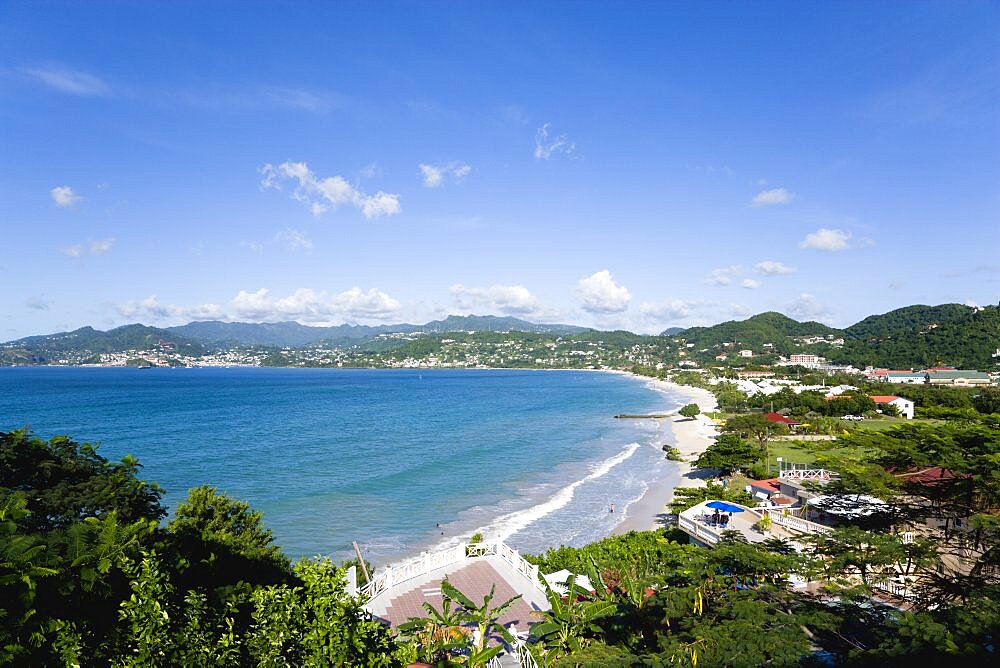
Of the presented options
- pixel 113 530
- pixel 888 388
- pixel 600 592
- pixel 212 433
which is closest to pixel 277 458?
pixel 212 433

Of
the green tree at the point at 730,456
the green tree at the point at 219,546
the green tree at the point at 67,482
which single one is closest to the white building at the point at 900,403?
the green tree at the point at 730,456

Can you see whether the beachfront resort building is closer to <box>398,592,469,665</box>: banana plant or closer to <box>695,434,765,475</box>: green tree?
<box>695,434,765,475</box>: green tree

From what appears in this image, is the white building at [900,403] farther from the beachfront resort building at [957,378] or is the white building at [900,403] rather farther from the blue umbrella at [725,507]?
the blue umbrella at [725,507]

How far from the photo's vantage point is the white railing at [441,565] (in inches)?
591

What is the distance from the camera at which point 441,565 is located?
16.6m

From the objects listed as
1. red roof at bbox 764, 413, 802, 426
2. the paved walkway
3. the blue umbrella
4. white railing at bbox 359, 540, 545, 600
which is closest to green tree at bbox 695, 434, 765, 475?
red roof at bbox 764, 413, 802, 426

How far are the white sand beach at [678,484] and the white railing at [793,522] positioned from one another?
19.0 feet

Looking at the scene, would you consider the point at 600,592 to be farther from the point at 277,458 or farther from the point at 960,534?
the point at 277,458

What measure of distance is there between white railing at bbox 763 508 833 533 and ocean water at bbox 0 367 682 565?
7.38 m

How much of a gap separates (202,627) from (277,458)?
41.0 metres

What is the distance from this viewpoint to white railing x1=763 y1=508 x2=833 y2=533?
1633 centimetres

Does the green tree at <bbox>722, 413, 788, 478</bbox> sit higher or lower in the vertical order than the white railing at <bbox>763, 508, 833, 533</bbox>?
lower

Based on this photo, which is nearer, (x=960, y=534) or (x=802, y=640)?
(x=802, y=640)

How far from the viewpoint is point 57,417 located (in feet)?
212
